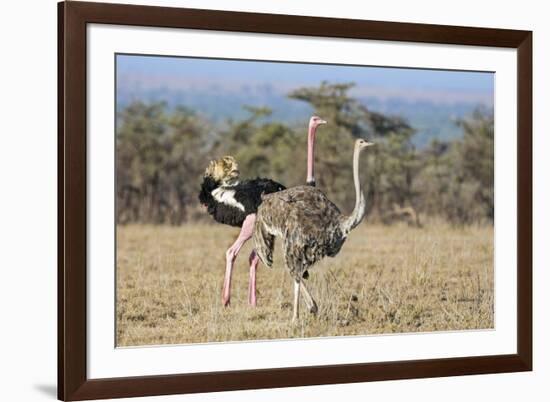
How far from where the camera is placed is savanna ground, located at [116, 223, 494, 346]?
6.22 meters

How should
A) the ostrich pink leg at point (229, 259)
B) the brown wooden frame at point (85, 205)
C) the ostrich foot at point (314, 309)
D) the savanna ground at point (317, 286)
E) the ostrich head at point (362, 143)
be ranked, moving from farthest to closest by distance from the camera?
the ostrich head at point (362, 143) → the ostrich foot at point (314, 309) → the ostrich pink leg at point (229, 259) → the savanna ground at point (317, 286) → the brown wooden frame at point (85, 205)

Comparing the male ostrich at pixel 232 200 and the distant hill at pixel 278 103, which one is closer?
the distant hill at pixel 278 103

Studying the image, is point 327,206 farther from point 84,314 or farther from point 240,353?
point 84,314

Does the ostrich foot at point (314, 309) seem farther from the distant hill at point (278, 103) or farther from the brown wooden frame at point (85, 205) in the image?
the distant hill at point (278, 103)

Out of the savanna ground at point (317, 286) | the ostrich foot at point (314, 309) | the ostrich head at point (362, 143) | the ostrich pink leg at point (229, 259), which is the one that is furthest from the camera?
the ostrich head at point (362, 143)

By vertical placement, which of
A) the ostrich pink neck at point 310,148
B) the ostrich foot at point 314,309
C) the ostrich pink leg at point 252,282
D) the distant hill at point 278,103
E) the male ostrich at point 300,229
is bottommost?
the ostrich foot at point 314,309

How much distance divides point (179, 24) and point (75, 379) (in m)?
1.93

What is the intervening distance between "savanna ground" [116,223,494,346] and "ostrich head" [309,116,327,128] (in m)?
0.66

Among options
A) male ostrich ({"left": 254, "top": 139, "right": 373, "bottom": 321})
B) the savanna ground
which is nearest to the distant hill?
male ostrich ({"left": 254, "top": 139, "right": 373, "bottom": 321})

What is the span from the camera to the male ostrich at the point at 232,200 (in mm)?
6453

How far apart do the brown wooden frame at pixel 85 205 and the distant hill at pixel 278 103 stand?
0.32 metres

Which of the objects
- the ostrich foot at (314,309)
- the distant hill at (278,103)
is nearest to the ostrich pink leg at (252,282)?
the ostrich foot at (314,309)

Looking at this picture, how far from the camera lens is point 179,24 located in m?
6.11

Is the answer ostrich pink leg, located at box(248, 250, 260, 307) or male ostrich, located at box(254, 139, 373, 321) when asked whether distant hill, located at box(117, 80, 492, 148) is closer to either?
male ostrich, located at box(254, 139, 373, 321)
